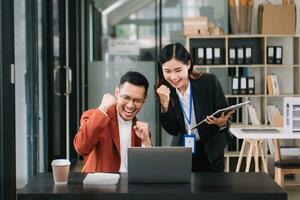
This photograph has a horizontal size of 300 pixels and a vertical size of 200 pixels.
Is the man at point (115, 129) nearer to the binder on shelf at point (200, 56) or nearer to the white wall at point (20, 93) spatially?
the white wall at point (20, 93)

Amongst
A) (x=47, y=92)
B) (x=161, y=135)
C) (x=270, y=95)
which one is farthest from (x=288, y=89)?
Result: (x=47, y=92)

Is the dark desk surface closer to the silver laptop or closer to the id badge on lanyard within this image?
the silver laptop

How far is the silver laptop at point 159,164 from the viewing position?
2510mm

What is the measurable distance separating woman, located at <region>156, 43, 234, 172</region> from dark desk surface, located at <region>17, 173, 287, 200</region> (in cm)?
52

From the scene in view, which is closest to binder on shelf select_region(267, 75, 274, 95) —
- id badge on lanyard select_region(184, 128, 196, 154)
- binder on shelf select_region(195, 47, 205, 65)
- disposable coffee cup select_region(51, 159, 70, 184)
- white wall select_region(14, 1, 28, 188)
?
binder on shelf select_region(195, 47, 205, 65)

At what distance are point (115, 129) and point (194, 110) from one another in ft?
1.68

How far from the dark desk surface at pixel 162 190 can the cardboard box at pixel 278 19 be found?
430 cm

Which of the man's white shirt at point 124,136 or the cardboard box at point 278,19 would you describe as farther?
the cardboard box at point 278,19

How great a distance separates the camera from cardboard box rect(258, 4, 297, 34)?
663cm

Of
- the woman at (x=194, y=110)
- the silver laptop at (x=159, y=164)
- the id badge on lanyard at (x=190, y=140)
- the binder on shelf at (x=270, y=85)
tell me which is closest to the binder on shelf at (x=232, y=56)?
the binder on shelf at (x=270, y=85)

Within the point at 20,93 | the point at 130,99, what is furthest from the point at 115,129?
the point at 20,93

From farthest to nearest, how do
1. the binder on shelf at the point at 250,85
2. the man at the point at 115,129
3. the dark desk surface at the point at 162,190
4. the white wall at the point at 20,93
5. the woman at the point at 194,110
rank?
the binder on shelf at the point at 250,85, the white wall at the point at 20,93, the woman at the point at 194,110, the man at the point at 115,129, the dark desk surface at the point at 162,190

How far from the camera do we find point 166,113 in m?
3.12

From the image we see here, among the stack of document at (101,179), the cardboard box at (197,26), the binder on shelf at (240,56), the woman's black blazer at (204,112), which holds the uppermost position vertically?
the cardboard box at (197,26)
